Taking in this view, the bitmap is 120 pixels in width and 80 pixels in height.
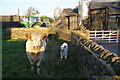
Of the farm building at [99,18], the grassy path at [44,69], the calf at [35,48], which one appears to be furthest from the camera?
the farm building at [99,18]

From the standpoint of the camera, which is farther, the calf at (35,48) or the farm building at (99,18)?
the farm building at (99,18)

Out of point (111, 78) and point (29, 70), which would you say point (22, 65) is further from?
point (111, 78)

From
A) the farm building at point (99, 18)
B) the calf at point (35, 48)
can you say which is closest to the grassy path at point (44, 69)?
the calf at point (35, 48)

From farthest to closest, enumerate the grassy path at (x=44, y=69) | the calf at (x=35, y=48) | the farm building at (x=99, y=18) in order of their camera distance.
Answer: the farm building at (x=99, y=18) → the calf at (x=35, y=48) → the grassy path at (x=44, y=69)

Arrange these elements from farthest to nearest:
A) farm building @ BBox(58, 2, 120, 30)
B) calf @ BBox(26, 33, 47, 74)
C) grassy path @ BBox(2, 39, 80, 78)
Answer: farm building @ BBox(58, 2, 120, 30), calf @ BBox(26, 33, 47, 74), grassy path @ BBox(2, 39, 80, 78)

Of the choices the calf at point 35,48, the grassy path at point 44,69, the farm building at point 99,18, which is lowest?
the grassy path at point 44,69

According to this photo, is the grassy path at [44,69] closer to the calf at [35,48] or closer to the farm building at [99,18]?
the calf at [35,48]

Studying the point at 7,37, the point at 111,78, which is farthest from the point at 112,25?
the point at 111,78

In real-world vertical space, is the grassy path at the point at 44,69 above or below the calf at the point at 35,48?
below

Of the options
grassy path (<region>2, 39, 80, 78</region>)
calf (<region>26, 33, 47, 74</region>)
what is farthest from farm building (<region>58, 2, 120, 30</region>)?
calf (<region>26, 33, 47, 74</region>)

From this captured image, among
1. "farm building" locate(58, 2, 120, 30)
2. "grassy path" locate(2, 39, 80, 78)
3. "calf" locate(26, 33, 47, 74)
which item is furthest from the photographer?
"farm building" locate(58, 2, 120, 30)

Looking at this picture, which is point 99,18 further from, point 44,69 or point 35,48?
point 44,69

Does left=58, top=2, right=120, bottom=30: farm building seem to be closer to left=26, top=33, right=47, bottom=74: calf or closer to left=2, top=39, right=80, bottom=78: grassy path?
left=2, top=39, right=80, bottom=78: grassy path

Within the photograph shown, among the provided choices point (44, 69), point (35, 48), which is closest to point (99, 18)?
point (35, 48)
